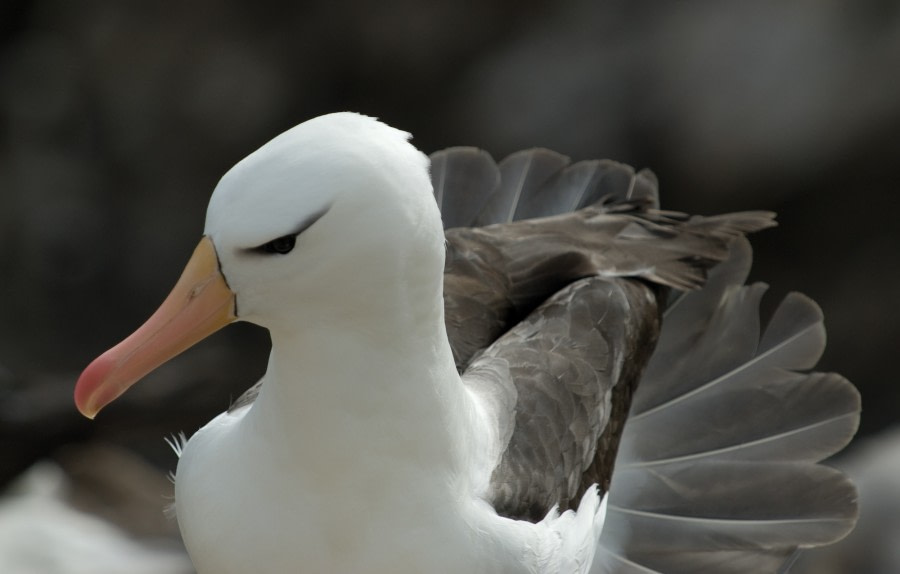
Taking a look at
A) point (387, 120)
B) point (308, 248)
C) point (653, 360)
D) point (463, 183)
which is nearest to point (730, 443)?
point (653, 360)

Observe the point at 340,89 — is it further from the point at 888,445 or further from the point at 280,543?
the point at 280,543

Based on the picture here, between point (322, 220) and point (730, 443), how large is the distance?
2621 mm

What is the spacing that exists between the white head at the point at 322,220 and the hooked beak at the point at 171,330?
0.04 metres

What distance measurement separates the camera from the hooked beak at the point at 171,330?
263 centimetres

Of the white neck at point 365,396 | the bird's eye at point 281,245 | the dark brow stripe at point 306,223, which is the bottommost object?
the white neck at point 365,396

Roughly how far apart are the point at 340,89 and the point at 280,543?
4.28 metres

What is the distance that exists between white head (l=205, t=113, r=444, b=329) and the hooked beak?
1.6 inches

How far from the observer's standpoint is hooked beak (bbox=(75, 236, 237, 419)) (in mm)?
2631

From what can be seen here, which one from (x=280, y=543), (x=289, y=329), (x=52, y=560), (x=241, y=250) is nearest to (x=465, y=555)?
(x=280, y=543)

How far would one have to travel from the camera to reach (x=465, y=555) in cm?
306

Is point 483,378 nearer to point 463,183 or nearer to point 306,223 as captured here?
point 306,223

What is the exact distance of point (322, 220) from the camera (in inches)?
99.6

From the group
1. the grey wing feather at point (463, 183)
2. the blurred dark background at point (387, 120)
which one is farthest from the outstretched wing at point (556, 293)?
the blurred dark background at point (387, 120)

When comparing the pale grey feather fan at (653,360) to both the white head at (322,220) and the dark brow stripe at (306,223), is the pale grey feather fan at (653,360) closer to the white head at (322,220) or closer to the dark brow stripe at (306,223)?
the white head at (322,220)
